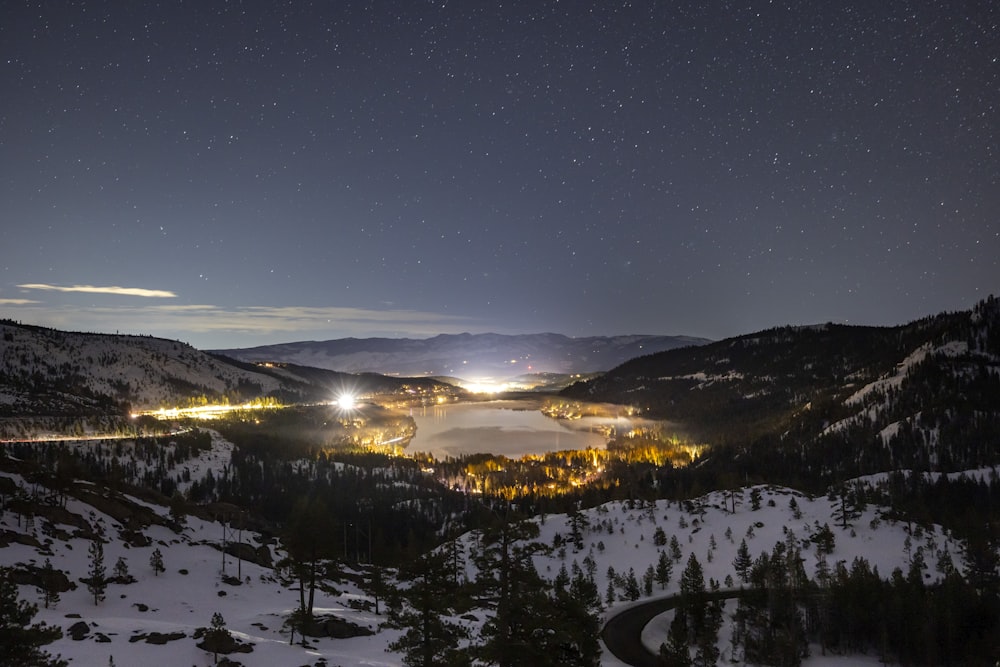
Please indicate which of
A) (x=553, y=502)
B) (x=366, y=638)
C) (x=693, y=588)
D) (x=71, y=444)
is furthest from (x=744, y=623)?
(x=71, y=444)

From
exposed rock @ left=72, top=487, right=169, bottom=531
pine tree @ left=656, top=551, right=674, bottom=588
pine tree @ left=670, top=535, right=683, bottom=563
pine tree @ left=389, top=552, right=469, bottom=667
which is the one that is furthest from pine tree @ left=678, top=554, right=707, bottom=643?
exposed rock @ left=72, top=487, right=169, bottom=531

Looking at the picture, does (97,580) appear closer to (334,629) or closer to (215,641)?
(215,641)

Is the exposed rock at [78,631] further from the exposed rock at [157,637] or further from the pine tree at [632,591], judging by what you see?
the pine tree at [632,591]

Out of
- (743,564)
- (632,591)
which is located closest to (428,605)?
(632,591)

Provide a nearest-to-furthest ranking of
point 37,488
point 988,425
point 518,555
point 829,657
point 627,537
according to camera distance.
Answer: point 518,555
point 829,657
point 37,488
point 627,537
point 988,425

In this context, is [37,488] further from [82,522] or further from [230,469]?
[230,469]

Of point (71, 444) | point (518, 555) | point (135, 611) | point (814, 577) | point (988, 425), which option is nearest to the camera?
point (518, 555)

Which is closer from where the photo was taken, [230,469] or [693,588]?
[693,588]
